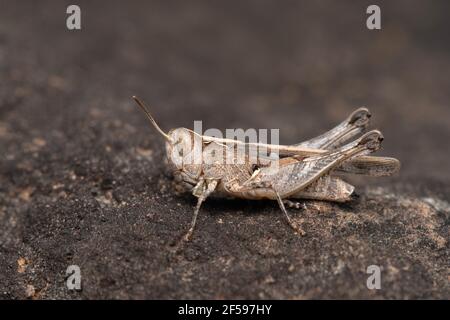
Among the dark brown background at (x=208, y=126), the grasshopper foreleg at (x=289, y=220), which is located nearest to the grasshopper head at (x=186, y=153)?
the dark brown background at (x=208, y=126)

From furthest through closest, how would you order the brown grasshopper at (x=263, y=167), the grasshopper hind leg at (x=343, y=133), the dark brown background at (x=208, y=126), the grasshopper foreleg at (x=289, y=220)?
the grasshopper hind leg at (x=343, y=133) < the brown grasshopper at (x=263, y=167) < the grasshopper foreleg at (x=289, y=220) < the dark brown background at (x=208, y=126)

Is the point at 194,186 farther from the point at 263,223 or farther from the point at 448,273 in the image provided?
the point at 448,273

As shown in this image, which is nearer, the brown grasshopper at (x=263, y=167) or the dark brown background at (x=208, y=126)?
the dark brown background at (x=208, y=126)

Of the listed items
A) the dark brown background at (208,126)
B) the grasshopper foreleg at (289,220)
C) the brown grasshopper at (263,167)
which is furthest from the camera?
the brown grasshopper at (263,167)

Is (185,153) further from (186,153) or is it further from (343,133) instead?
(343,133)

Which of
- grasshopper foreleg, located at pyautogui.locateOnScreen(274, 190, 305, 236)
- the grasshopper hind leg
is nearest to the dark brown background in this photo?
grasshopper foreleg, located at pyautogui.locateOnScreen(274, 190, 305, 236)

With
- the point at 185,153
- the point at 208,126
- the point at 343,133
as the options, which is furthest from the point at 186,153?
the point at 208,126

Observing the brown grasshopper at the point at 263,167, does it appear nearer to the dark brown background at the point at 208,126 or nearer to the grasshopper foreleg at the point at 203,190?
the grasshopper foreleg at the point at 203,190
